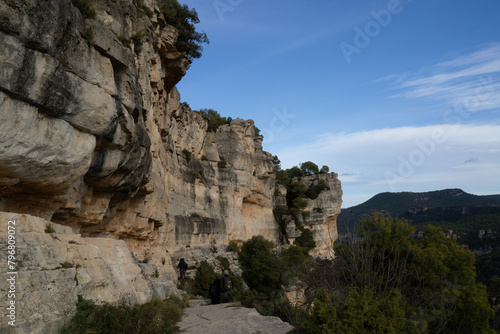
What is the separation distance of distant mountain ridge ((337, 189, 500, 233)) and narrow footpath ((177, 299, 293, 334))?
71883 mm

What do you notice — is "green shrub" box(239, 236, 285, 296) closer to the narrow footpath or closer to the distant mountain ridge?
the narrow footpath

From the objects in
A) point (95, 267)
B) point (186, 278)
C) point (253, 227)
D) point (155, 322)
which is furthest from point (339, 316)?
point (253, 227)

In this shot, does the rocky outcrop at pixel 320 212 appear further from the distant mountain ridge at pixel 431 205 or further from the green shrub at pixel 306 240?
the distant mountain ridge at pixel 431 205

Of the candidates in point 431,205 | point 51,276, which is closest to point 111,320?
point 51,276

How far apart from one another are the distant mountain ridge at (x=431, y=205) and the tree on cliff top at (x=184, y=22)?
222 feet

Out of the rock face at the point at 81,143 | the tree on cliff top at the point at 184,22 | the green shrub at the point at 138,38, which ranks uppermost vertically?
the tree on cliff top at the point at 184,22

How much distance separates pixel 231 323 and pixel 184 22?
14738 mm

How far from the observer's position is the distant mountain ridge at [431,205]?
83.8 m

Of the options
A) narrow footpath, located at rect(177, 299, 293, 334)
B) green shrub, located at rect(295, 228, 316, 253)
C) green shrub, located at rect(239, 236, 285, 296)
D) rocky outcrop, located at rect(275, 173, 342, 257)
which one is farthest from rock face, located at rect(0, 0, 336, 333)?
rocky outcrop, located at rect(275, 173, 342, 257)

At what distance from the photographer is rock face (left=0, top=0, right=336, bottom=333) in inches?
236

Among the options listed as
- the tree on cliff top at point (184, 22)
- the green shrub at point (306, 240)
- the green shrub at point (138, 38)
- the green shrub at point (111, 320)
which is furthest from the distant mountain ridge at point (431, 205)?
the green shrub at point (111, 320)

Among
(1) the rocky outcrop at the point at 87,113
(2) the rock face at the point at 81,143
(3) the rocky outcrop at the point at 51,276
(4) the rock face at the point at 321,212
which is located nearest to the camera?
(3) the rocky outcrop at the point at 51,276

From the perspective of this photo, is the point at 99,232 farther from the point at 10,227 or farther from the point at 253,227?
the point at 253,227

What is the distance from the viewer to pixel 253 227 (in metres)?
38.9
